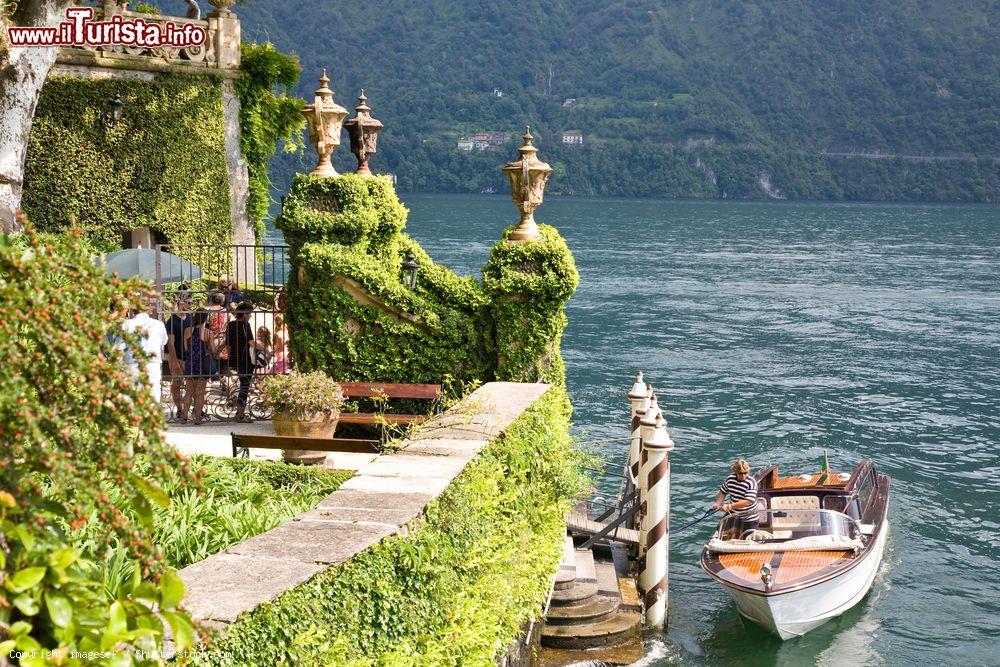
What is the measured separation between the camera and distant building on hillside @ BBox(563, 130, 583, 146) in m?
184

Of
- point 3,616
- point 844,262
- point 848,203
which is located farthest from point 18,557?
point 848,203

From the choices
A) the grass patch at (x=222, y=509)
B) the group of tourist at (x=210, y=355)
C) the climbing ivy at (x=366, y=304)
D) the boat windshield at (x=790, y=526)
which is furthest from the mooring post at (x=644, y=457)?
the group of tourist at (x=210, y=355)

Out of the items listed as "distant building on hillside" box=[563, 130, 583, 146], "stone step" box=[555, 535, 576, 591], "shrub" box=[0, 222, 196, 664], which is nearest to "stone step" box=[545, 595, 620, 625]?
"stone step" box=[555, 535, 576, 591]

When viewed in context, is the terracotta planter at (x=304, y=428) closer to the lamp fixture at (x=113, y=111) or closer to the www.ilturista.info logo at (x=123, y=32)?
the www.ilturista.info logo at (x=123, y=32)

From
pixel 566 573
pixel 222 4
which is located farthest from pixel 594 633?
pixel 222 4

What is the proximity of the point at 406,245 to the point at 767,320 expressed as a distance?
3396cm

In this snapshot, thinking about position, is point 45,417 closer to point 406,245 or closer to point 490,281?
point 490,281

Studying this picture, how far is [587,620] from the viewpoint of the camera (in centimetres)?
1223

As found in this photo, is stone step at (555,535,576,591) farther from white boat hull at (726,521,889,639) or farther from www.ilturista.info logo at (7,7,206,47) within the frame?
www.ilturista.info logo at (7,7,206,47)

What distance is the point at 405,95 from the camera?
635ft

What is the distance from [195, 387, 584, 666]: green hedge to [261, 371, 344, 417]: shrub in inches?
129

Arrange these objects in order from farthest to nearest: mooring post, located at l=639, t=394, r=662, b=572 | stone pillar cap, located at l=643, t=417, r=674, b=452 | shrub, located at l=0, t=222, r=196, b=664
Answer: mooring post, located at l=639, t=394, r=662, b=572 < stone pillar cap, located at l=643, t=417, r=674, b=452 < shrub, located at l=0, t=222, r=196, b=664

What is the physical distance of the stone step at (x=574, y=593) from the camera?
40.0ft

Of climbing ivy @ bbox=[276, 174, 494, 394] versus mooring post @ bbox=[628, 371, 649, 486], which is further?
mooring post @ bbox=[628, 371, 649, 486]
